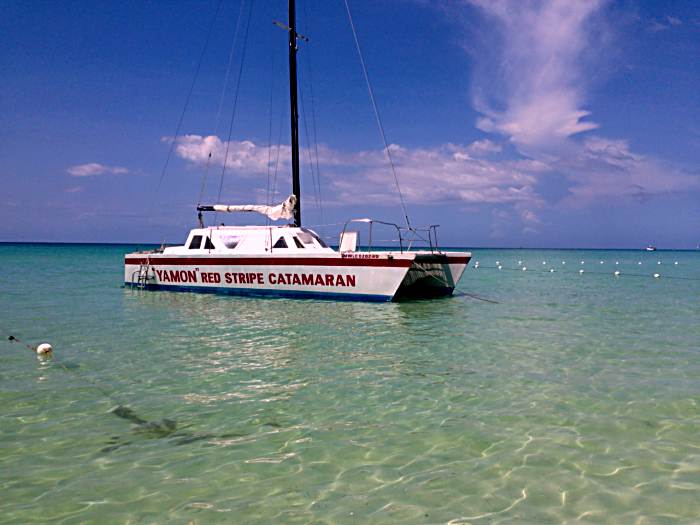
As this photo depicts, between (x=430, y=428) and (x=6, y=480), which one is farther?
(x=430, y=428)

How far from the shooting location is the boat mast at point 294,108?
71.3 feet

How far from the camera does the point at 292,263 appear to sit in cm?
1916

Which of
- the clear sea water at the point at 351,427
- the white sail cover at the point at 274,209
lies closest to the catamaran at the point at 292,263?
the white sail cover at the point at 274,209

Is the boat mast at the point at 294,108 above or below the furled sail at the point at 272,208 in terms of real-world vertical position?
above

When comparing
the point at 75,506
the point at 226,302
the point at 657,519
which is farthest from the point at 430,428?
the point at 226,302

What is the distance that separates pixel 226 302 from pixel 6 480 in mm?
14515

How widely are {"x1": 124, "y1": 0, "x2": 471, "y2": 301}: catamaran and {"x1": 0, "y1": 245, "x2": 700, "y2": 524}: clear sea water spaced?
538 cm

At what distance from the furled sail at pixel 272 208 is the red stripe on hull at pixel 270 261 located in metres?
2.59

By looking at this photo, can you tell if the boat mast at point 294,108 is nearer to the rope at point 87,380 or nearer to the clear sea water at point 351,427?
the clear sea water at point 351,427

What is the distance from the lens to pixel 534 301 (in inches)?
808

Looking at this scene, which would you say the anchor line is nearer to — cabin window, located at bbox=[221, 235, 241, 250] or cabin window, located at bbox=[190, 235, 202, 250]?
cabin window, located at bbox=[221, 235, 241, 250]

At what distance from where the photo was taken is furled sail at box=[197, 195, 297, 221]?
2144cm

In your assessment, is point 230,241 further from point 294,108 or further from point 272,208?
point 294,108

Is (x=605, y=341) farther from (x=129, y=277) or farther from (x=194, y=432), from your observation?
(x=129, y=277)
